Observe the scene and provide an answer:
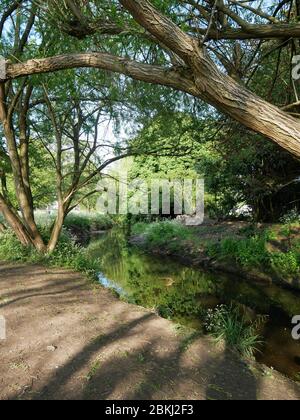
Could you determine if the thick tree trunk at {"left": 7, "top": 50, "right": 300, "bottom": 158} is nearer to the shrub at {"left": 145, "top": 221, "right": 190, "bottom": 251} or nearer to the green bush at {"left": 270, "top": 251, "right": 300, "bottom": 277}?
the green bush at {"left": 270, "top": 251, "right": 300, "bottom": 277}

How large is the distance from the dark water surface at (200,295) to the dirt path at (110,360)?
53.2 inches

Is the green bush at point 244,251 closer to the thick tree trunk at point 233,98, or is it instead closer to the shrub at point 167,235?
the shrub at point 167,235

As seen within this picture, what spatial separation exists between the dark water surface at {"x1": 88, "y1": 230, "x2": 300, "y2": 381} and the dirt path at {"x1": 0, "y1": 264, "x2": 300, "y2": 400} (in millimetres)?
1350

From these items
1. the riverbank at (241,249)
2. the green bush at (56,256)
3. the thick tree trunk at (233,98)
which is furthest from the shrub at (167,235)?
the thick tree trunk at (233,98)

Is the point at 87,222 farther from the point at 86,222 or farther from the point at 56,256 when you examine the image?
the point at 56,256

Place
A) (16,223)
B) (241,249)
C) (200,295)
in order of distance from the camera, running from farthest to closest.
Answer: (241,249) < (16,223) < (200,295)

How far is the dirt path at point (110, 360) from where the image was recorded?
3211 millimetres

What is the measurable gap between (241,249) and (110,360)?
9228mm

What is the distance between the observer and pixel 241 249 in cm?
1223

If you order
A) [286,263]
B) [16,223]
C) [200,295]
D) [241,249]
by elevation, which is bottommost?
[200,295]

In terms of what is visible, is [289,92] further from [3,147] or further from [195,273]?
[3,147]

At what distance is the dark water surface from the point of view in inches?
231

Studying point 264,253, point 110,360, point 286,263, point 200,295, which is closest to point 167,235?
point 264,253

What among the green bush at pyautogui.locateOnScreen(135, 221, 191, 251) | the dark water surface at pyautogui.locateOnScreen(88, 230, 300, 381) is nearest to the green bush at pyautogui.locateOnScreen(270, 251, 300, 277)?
the dark water surface at pyautogui.locateOnScreen(88, 230, 300, 381)
